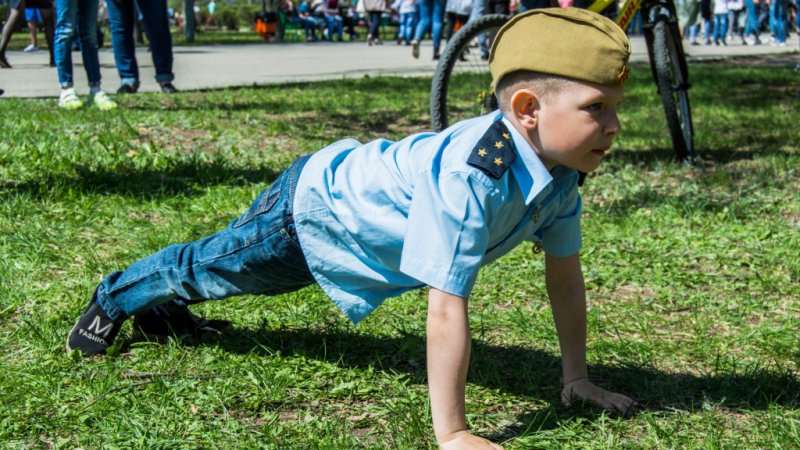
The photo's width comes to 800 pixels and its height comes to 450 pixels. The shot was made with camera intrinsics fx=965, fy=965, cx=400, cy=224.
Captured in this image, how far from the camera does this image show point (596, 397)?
8.77ft

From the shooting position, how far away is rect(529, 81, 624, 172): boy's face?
2221 millimetres

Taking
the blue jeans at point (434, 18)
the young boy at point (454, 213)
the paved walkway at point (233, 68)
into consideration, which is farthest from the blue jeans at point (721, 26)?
the young boy at point (454, 213)

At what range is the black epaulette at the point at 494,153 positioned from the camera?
218 cm

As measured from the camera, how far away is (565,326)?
2.69 m

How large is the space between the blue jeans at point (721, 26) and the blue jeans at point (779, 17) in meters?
1.25

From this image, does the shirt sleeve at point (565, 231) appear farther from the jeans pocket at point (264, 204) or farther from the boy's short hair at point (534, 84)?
the jeans pocket at point (264, 204)

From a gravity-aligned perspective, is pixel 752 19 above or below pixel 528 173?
below

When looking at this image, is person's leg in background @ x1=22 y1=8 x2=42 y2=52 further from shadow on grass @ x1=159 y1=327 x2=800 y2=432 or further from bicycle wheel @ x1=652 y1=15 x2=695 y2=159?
shadow on grass @ x1=159 y1=327 x2=800 y2=432

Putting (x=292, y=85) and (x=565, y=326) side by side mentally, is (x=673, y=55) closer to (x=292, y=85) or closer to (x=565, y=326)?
(x=565, y=326)

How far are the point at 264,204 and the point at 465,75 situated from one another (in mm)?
4244

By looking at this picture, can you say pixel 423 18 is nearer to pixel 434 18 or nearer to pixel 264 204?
pixel 434 18

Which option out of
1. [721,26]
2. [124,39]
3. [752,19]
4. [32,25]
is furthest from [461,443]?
[721,26]

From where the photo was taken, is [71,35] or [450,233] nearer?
Answer: [450,233]

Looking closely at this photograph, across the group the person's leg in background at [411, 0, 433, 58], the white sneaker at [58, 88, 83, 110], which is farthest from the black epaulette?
the person's leg in background at [411, 0, 433, 58]
